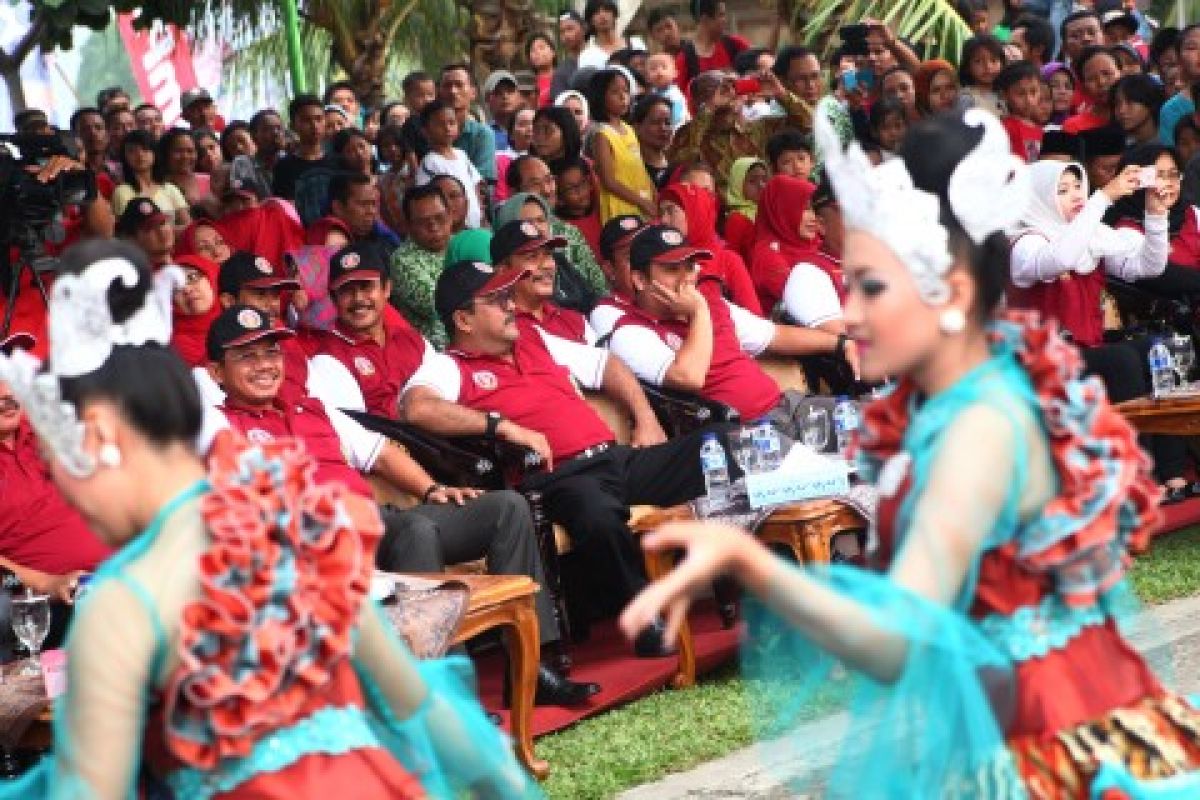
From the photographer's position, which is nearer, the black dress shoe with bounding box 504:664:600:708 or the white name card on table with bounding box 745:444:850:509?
the black dress shoe with bounding box 504:664:600:708

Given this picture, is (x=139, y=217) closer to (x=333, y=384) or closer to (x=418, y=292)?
(x=418, y=292)

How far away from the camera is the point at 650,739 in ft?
23.4

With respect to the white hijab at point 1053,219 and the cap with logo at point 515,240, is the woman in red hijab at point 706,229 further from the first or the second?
the cap with logo at point 515,240

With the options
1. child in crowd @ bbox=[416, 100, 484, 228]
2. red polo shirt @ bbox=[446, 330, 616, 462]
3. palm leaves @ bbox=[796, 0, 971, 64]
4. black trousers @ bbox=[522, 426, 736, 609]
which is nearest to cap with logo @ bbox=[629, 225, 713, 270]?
red polo shirt @ bbox=[446, 330, 616, 462]

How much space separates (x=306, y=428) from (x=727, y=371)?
2320 mm

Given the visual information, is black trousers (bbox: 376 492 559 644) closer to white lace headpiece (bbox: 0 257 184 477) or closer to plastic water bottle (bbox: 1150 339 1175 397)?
plastic water bottle (bbox: 1150 339 1175 397)

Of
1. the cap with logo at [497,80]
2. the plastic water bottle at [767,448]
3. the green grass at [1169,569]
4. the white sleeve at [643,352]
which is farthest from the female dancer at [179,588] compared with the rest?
the cap with logo at [497,80]

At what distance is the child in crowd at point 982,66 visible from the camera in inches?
543

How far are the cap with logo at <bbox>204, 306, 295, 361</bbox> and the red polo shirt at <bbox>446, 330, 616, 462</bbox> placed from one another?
114cm

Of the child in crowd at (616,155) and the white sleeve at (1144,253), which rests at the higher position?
the child in crowd at (616,155)

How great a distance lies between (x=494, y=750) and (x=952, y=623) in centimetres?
76

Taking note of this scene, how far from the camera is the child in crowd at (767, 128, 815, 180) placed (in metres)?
11.8

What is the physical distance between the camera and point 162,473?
9.66ft

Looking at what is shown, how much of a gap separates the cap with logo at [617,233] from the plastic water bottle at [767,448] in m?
1.97
